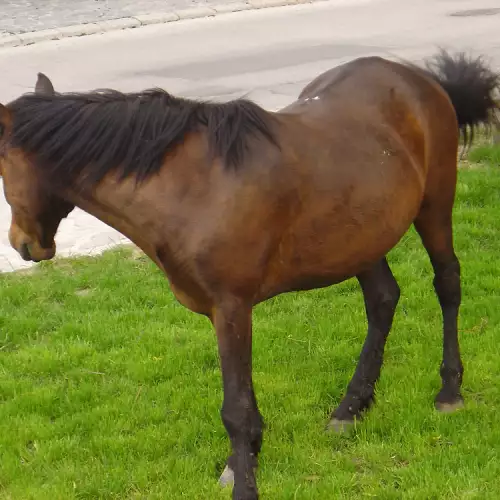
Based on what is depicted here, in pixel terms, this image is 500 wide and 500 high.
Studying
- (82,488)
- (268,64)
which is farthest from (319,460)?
(268,64)

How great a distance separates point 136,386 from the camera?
15.2 feet

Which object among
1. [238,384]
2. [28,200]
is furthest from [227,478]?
[28,200]

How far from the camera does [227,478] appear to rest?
3744 mm

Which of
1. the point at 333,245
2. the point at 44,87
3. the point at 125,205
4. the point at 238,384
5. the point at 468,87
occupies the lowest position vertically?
the point at 238,384

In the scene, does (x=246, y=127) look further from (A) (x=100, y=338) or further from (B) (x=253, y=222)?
(A) (x=100, y=338)

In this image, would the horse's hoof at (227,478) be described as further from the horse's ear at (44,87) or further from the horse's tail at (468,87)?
the horse's tail at (468,87)

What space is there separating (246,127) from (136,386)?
1.90 meters

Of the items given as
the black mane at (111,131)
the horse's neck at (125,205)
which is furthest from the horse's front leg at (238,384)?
the black mane at (111,131)

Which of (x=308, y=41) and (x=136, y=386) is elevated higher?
(x=308, y=41)

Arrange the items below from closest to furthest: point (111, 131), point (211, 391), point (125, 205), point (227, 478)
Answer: point (111, 131), point (125, 205), point (227, 478), point (211, 391)

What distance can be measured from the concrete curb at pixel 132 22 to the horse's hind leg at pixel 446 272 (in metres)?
9.85

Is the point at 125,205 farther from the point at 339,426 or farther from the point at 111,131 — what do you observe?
the point at 339,426

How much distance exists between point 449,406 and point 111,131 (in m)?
2.27

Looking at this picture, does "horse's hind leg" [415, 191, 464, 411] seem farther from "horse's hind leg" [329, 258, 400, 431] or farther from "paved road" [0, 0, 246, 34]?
"paved road" [0, 0, 246, 34]
